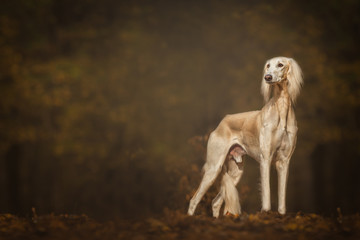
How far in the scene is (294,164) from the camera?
48.0 feet

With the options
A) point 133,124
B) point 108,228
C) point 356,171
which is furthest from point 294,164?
point 108,228

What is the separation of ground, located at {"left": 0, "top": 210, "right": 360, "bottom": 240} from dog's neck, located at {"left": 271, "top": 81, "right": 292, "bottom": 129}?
137 centimetres

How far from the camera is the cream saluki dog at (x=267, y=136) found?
18.4 ft

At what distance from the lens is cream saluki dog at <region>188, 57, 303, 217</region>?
18.4 ft

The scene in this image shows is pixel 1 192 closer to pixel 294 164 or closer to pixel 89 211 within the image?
pixel 89 211

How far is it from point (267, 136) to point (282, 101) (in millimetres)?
559

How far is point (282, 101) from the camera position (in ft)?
18.6

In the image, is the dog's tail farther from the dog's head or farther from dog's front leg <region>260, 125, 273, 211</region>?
the dog's head

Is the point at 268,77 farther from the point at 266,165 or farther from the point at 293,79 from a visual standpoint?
the point at 266,165

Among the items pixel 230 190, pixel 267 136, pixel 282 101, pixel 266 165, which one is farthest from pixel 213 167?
pixel 282 101

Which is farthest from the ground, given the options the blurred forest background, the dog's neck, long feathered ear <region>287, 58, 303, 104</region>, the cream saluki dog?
the blurred forest background

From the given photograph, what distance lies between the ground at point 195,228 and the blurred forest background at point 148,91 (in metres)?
6.05

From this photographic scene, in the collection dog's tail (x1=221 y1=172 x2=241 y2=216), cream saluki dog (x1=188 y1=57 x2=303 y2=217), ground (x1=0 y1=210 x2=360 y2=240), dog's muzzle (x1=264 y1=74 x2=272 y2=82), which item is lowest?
ground (x1=0 y1=210 x2=360 y2=240)

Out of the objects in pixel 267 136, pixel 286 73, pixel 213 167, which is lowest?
pixel 213 167
